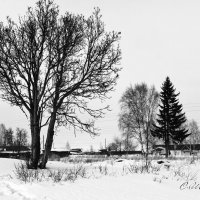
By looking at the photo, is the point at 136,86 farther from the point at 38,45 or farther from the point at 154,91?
the point at 38,45

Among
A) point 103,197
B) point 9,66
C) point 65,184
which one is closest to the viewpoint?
point 103,197

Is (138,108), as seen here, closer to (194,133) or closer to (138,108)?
(138,108)

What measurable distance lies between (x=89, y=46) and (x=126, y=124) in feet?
85.1

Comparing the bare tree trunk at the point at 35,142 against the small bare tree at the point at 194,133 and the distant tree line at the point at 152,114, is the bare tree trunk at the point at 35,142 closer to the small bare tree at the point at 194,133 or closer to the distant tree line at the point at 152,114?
the distant tree line at the point at 152,114

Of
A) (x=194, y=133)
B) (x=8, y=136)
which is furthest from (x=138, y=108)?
(x=8, y=136)

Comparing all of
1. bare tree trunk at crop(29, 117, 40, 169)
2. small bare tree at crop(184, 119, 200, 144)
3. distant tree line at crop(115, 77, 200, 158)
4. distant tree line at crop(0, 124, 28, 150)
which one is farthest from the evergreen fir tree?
distant tree line at crop(0, 124, 28, 150)

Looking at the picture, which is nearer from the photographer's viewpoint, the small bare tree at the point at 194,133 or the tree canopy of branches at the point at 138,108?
the tree canopy of branches at the point at 138,108

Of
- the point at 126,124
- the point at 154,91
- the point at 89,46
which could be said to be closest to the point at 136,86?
the point at 154,91

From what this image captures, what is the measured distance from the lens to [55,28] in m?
14.6

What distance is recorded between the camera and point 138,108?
38.9 meters

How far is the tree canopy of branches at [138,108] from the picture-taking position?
39281 millimetres

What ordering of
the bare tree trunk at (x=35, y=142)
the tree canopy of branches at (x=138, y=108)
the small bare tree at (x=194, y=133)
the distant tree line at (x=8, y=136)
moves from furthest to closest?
the distant tree line at (x=8, y=136)
the small bare tree at (x=194, y=133)
the tree canopy of branches at (x=138, y=108)
the bare tree trunk at (x=35, y=142)

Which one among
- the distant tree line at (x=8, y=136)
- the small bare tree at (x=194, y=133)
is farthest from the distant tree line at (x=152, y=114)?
the distant tree line at (x=8, y=136)

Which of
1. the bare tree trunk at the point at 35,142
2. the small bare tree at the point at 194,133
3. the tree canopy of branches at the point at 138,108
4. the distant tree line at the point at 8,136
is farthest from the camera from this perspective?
the distant tree line at the point at 8,136
